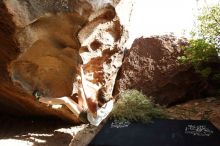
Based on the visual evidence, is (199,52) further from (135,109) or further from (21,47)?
(21,47)

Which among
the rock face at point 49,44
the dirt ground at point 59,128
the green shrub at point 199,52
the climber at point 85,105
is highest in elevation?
the rock face at point 49,44

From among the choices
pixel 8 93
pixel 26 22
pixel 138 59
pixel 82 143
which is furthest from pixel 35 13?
pixel 138 59

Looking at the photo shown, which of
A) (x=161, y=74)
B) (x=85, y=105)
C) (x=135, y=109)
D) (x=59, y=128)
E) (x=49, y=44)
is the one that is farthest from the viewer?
(x=161, y=74)

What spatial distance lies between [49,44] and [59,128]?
7.87 feet

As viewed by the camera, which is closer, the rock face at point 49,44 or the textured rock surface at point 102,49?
the rock face at point 49,44

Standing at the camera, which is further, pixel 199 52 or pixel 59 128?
pixel 59 128

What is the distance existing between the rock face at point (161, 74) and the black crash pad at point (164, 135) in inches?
83.4

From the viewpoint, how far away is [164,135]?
4.96 m

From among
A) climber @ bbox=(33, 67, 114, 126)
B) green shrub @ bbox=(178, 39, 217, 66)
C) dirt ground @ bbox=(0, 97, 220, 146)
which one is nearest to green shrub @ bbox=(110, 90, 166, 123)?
climber @ bbox=(33, 67, 114, 126)

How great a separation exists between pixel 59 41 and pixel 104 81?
2035 millimetres

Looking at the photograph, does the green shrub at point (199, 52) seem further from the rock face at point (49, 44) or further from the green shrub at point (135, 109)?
the rock face at point (49, 44)

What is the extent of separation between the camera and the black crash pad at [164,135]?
15.5ft

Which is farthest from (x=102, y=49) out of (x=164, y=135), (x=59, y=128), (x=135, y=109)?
(x=164, y=135)

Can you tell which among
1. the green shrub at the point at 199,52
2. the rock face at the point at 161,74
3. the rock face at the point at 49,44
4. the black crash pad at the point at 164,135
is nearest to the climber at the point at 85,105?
the rock face at the point at 49,44
